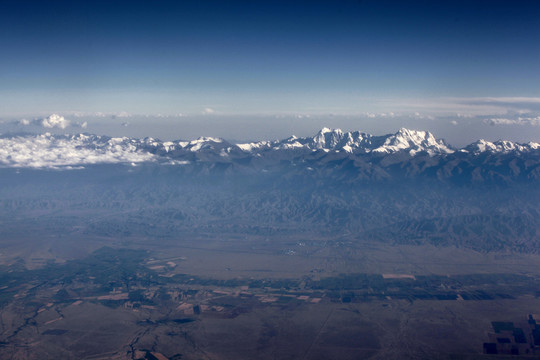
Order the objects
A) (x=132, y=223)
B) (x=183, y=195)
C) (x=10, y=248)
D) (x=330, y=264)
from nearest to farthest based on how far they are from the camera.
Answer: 1. (x=330, y=264)
2. (x=10, y=248)
3. (x=132, y=223)
4. (x=183, y=195)

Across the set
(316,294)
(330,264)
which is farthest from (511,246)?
(316,294)

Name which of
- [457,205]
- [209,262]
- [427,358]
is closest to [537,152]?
[457,205]

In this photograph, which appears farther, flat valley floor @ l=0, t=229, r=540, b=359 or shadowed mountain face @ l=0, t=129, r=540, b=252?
shadowed mountain face @ l=0, t=129, r=540, b=252

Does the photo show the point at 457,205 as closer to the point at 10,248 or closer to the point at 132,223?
the point at 132,223

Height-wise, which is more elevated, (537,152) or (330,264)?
(537,152)

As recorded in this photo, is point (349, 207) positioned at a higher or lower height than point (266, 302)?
lower

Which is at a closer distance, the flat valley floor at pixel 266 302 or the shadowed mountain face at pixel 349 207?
the flat valley floor at pixel 266 302

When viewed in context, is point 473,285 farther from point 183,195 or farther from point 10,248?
point 183,195

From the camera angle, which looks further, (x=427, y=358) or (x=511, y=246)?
(x=511, y=246)

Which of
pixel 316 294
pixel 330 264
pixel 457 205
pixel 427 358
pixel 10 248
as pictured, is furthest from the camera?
pixel 457 205

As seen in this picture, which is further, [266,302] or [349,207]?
[349,207]
